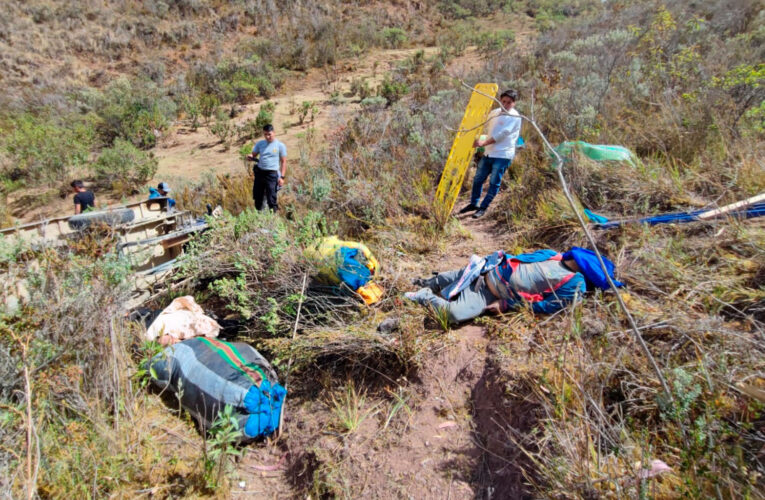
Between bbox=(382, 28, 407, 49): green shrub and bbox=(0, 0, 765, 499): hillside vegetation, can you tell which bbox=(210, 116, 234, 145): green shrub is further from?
bbox=(382, 28, 407, 49): green shrub

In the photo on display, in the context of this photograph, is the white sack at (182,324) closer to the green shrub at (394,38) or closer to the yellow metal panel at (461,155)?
the yellow metal panel at (461,155)

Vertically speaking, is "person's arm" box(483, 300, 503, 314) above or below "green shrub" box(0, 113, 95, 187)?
above

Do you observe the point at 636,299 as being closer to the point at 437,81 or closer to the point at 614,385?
the point at 614,385

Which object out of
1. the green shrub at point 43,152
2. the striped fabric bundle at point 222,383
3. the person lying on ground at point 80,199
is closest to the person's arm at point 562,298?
the striped fabric bundle at point 222,383

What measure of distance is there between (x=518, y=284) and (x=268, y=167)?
3979 millimetres

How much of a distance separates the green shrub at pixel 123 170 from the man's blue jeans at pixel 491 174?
8.04m

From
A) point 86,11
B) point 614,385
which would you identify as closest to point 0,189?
point 614,385

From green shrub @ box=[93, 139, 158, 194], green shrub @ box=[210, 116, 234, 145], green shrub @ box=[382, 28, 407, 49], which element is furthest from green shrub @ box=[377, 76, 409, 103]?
green shrub @ box=[382, 28, 407, 49]

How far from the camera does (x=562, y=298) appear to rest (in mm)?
2717

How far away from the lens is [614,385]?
2047mm

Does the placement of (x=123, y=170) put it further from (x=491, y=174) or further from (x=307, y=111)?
(x=491, y=174)

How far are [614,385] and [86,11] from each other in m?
26.6

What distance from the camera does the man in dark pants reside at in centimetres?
543

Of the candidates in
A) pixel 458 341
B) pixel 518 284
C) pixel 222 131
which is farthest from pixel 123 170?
pixel 518 284
